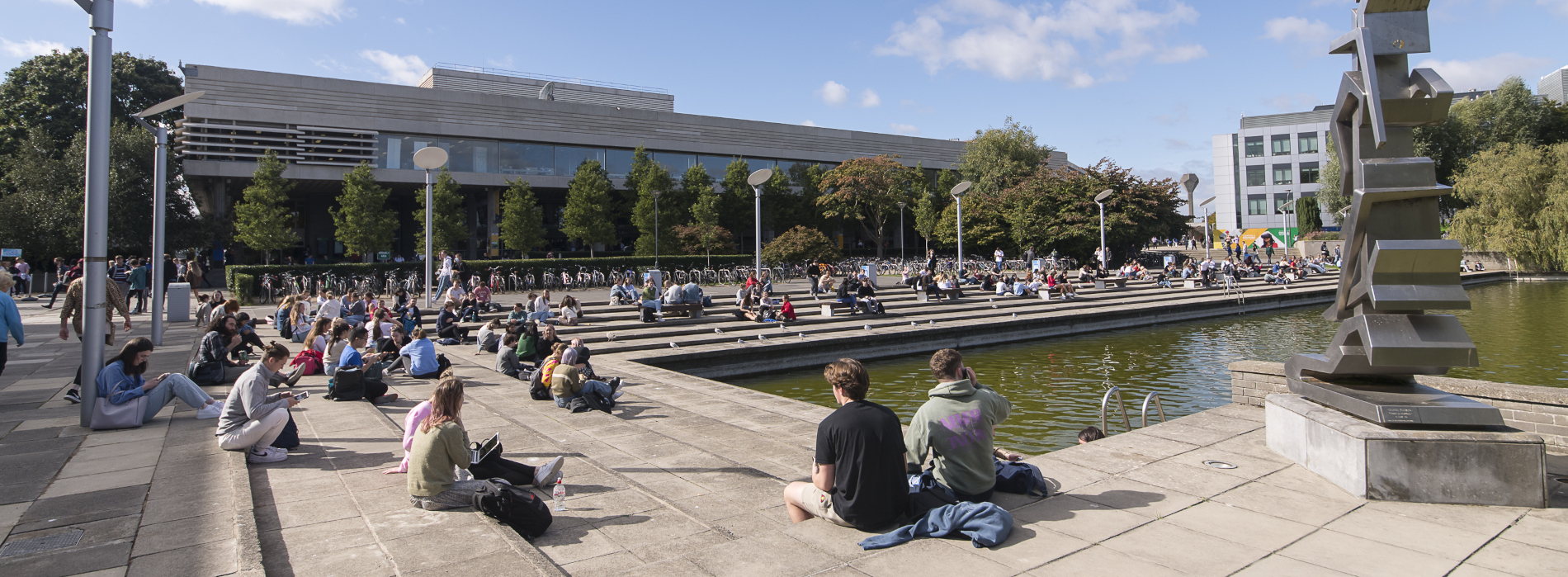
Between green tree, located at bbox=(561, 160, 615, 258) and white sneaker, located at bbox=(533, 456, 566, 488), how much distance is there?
31.9 m

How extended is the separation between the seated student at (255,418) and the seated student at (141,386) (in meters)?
1.58

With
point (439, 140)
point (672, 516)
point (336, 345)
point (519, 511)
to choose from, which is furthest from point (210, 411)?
point (439, 140)

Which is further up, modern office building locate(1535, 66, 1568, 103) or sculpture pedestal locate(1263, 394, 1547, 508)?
modern office building locate(1535, 66, 1568, 103)

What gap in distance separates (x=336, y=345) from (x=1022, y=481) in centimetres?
937

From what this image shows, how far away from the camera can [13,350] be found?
13.5 m

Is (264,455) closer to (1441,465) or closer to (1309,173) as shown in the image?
(1441,465)

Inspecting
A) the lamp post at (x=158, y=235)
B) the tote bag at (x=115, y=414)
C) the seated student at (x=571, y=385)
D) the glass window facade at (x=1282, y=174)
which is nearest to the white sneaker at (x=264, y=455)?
the tote bag at (x=115, y=414)

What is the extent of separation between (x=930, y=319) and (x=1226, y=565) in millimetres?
15392

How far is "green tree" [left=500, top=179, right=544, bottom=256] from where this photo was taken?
34531mm

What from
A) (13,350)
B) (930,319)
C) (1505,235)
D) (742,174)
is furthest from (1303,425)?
(1505,235)

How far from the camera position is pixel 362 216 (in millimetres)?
31953

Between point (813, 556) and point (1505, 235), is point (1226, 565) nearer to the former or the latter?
point (813, 556)

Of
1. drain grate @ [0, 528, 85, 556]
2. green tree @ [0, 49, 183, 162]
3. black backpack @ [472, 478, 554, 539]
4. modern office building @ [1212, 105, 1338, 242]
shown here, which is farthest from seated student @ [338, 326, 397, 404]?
modern office building @ [1212, 105, 1338, 242]

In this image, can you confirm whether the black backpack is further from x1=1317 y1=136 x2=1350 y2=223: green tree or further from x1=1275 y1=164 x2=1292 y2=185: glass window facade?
x1=1275 y1=164 x2=1292 y2=185: glass window facade
